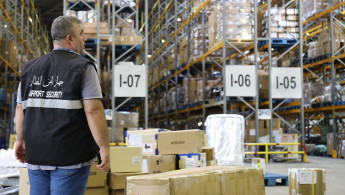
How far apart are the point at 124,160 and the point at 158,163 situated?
47.6 inches

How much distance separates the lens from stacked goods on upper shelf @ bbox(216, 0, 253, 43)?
1226 cm

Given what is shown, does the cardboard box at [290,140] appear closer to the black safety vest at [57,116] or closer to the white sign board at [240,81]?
the white sign board at [240,81]

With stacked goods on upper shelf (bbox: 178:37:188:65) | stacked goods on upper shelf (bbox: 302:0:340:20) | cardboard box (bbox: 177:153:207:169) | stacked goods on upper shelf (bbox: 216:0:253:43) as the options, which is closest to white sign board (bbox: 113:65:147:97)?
stacked goods on upper shelf (bbox: 216:0:253:43)

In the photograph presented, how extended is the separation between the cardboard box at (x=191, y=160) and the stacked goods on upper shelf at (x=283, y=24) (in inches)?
315

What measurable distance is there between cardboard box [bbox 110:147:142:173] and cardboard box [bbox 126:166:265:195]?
1.11 metres

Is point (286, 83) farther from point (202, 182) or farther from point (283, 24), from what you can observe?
point (202, 182)

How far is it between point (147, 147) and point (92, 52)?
28.0 ft

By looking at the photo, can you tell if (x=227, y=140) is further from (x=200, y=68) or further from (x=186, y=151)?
(x=200, y=68)

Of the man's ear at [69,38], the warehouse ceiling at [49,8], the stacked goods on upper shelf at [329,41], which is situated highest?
the warehouse ceiling at [49,8]

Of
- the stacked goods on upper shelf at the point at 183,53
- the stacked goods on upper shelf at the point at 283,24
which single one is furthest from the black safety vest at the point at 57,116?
the stacked goods on upper shelf at the point at 183,53

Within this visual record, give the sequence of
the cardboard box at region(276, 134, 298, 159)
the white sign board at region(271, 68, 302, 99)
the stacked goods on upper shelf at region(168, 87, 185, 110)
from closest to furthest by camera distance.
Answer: the white sign board at region(271, 68, 302, 99), the cardboard box at region(276, 134, 298, 159), the stacked goods on upper shelf at region(168, 87, 185, 110)

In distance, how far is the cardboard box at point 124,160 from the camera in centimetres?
412

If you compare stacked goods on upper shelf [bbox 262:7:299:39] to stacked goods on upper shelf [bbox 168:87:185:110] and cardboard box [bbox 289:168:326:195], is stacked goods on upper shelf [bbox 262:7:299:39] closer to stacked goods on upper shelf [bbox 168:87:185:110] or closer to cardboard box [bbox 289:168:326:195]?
stacked goods on upper shelf [bbox 168:87:185:110]

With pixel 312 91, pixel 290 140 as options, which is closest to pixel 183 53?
pixel 312 91
